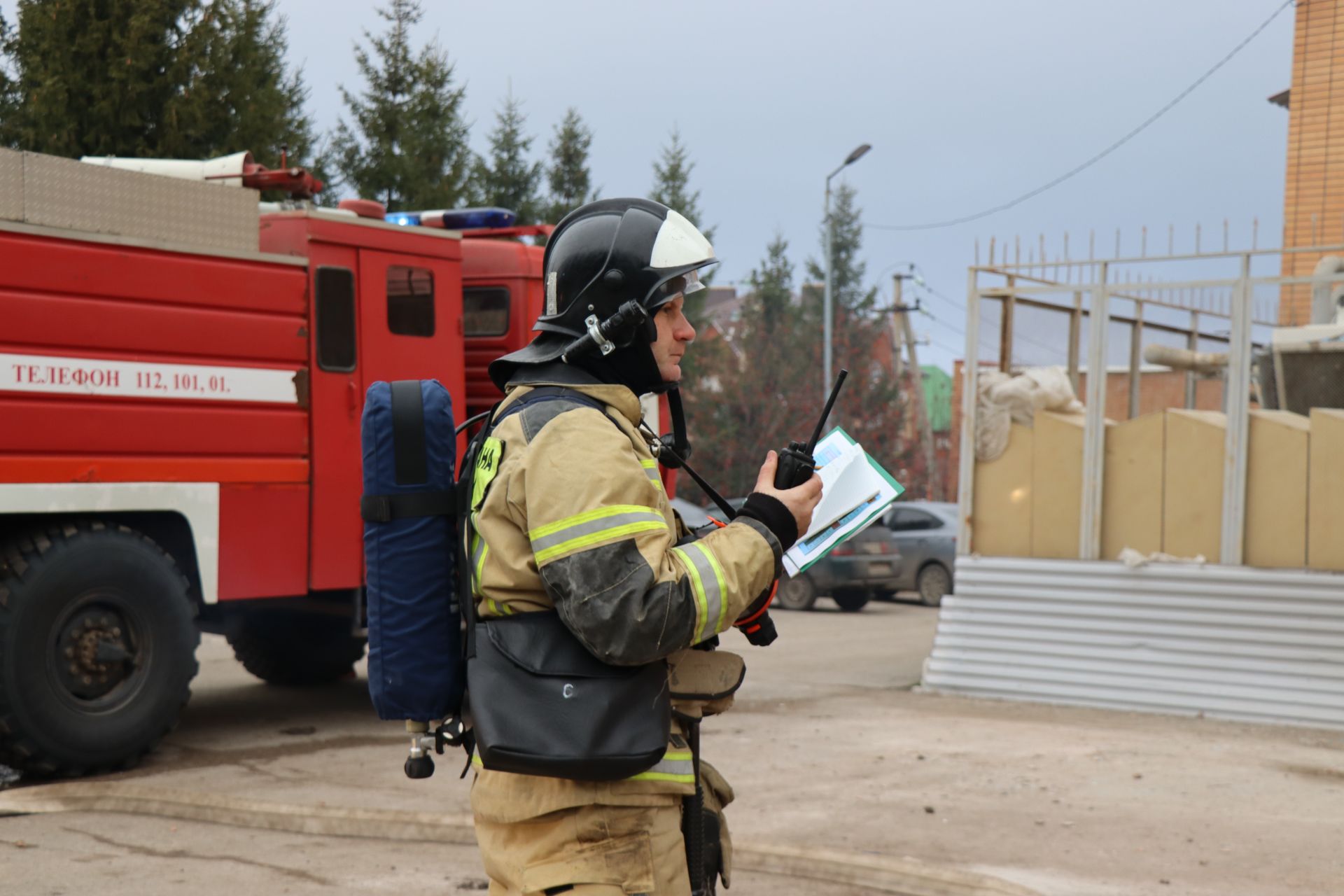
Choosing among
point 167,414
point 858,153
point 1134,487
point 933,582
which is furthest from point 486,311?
point 858,153

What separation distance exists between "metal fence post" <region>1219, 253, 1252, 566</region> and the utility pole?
71.5 ft

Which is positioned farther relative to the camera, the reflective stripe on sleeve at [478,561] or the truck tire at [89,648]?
the truck tire at [89,648]

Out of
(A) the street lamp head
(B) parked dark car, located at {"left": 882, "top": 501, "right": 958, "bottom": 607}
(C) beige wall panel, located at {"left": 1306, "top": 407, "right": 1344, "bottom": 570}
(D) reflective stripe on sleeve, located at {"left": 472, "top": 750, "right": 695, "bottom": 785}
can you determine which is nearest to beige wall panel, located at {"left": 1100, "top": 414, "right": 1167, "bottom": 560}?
(C) beige wall panel, located at {"left": 1306, "top": 407, "right": 1344, "bottom": 570}

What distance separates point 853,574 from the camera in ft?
59.3

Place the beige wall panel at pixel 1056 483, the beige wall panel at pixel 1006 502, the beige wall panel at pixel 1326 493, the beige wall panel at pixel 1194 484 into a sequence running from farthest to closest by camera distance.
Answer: the beige wall panel at pixel 1006 502, the beige wall panel at pixel 1056 483, the beige wall panel at pixel 1194 484, the beige wall panel at pixel 1326 493

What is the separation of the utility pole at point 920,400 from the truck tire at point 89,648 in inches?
998

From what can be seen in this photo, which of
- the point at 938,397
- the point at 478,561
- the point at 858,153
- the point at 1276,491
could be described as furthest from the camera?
the point at 938,397

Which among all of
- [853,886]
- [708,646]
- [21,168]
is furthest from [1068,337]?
[708,646]

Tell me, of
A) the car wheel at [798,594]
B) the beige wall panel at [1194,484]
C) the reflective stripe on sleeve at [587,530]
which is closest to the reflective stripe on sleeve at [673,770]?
the reflective stripe on sleeve at [587,530]

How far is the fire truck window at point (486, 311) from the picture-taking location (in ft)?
31.4

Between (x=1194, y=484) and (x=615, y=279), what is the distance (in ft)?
26.2

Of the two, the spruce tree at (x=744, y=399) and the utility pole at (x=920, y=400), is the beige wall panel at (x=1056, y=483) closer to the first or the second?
the spruce tree at (x=744, y=399)

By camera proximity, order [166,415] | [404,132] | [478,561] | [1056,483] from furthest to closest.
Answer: [404,132] < [1056,483] < [166,415] < [478,561]

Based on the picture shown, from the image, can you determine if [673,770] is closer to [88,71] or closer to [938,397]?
[88,71]
